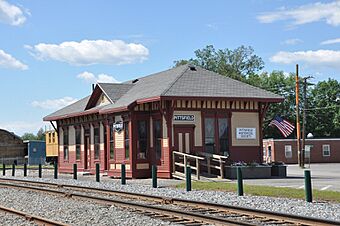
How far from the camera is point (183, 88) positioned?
2747cm

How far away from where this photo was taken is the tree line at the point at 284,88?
78562 mm

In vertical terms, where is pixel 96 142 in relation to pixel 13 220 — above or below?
above

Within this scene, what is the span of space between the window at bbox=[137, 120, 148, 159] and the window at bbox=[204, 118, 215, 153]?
3.10 metres

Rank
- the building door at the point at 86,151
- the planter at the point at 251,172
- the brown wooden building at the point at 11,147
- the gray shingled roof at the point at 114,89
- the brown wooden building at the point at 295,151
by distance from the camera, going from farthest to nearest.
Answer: the brown wooden building at the point at 11,147, the brown wooden building at the point at 295,151, the building door at the point at 86,151, the gray shingled roof at the point at 114,89, the planter at the point at 251,172

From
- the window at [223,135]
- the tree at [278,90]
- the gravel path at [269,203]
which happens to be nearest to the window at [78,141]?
the window at [223,135]

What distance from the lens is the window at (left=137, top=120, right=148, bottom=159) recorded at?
2791cm

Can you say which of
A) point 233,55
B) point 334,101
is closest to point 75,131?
point 233,55

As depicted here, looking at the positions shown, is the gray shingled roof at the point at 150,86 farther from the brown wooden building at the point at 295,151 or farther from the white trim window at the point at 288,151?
the white trim window at the point at 288,151

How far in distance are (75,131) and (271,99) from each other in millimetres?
15019

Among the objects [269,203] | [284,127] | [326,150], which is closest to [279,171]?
[284,127]

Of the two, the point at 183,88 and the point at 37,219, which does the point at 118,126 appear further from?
the point at 37,219

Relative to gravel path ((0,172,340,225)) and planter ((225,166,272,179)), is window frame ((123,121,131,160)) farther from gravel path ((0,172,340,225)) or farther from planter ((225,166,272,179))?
gravel path ((0,172,340,225))

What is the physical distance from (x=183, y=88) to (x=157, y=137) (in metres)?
2.76

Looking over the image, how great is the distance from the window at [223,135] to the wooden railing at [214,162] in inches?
29.6
